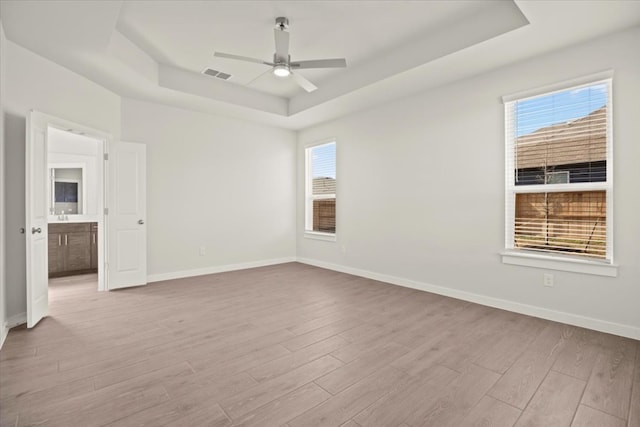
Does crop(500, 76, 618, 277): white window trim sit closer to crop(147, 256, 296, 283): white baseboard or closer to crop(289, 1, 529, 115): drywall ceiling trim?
crop(289, 1, 529, 115): drywall ceiling trim

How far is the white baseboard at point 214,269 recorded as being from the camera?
497 cm

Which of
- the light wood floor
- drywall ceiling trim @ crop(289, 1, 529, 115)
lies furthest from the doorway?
drywall ceiling trim @ crop(289, 1, 529, 115)

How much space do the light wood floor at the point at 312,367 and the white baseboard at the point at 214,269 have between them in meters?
Answer: 1.11

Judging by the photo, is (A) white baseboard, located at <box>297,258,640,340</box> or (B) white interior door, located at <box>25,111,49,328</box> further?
(B) white interior door, located at <box>25,111,49,328</box>

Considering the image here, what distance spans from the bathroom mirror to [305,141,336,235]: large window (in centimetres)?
430

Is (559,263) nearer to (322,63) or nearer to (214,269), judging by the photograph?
(322,63)

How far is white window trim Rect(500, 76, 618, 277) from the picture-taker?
9.69 ft

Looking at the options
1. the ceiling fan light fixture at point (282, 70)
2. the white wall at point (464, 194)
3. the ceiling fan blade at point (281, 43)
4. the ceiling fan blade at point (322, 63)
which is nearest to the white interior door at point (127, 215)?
the ceiling fan light fixture at point (282, 70)

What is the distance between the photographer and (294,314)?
11.4 feet

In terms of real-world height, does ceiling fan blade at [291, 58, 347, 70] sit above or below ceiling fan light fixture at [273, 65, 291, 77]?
above

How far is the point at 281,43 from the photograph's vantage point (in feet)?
10.5

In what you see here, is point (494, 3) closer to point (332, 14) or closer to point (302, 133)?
point (332, 14)

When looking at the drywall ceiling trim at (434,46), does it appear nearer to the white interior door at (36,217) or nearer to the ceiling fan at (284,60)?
the ceiling fan at (284,60)

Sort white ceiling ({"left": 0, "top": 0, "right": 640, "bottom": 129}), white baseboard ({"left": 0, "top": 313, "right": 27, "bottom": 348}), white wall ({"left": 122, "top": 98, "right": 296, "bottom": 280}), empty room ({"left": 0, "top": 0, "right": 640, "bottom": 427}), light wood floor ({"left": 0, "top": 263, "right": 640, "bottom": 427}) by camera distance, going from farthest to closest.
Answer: white wall ({"left": 122, "top": 98, "right": 296, "bottom": 280}) → white baseboard ({"left": 0, "top": 313, "right": 27, "bottom": 348}) → white ceiling ({"left": 0, "top": 0, "right": 640, "bottom": 129}) → empty room ({"left": 0, "top": 0, "right": 640, "bottom": 427}) → light wood floor ({"left": 0, "top": 263, "right": 640, "bottom": 427})
